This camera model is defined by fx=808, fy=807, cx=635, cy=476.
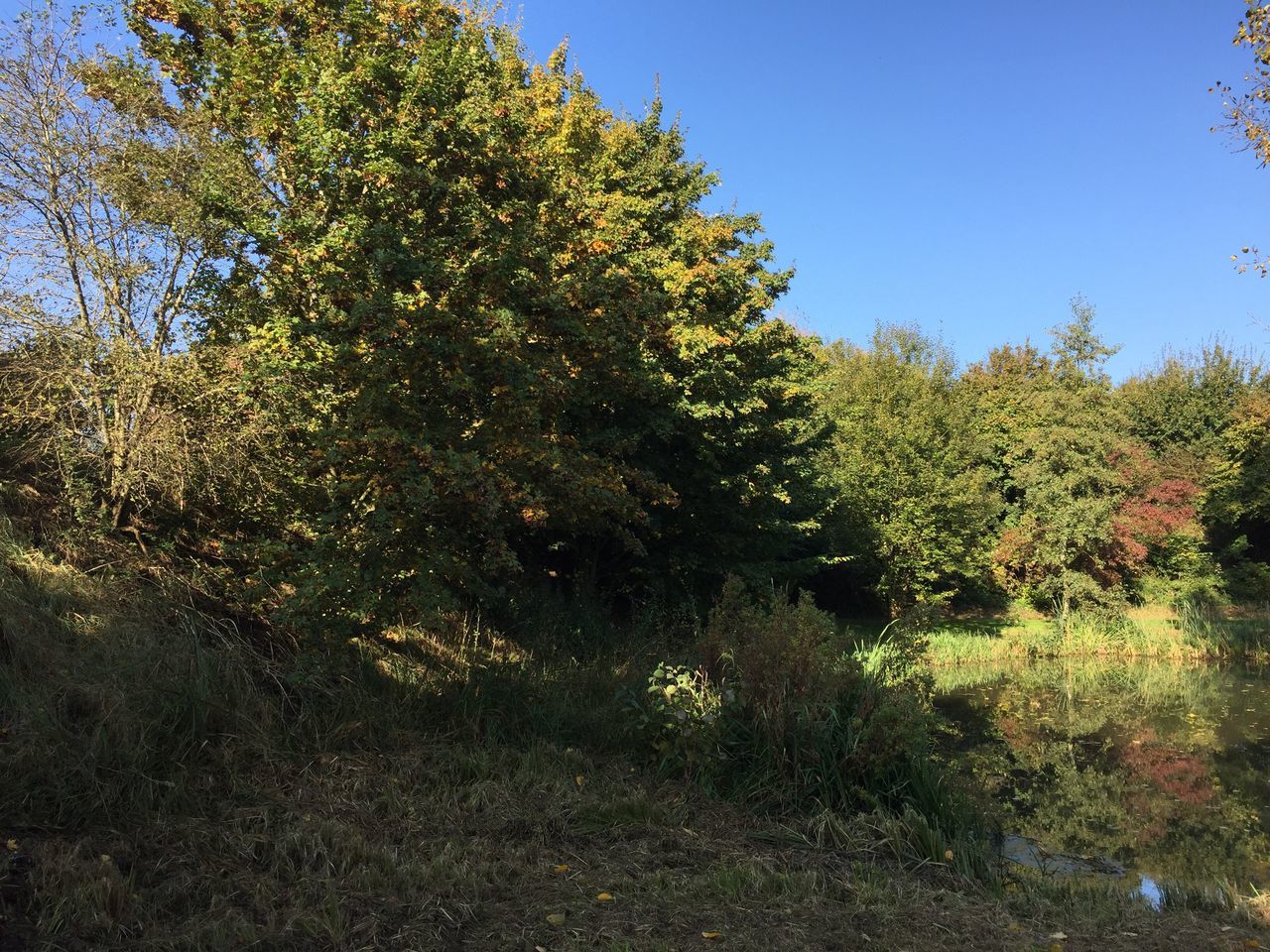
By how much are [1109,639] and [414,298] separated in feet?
77.0

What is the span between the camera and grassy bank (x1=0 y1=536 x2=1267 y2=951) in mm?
3887

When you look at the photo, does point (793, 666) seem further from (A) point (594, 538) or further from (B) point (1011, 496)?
(B) point (1011, 496)

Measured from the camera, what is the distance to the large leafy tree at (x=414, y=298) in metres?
6.92

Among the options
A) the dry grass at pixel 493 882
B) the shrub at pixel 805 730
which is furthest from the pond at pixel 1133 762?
the dry grass at pixel 493 882

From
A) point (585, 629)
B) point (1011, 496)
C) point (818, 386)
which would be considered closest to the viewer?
point (585, 629)

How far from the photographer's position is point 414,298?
728 cm

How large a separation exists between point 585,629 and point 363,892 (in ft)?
21.7

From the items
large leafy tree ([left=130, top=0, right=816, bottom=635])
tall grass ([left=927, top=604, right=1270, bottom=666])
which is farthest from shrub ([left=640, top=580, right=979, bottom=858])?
tall grass ([left=927, top=604, right=1270, bottom=666])

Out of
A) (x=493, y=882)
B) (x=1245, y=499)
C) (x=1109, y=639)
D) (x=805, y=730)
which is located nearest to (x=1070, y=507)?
(x=1109, y=639)

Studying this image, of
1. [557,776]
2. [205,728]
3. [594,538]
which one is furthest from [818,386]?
[205,728]

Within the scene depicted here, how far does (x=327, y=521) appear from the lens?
22.1 feet

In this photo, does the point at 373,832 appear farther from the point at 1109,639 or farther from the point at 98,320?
the point at 1109,639

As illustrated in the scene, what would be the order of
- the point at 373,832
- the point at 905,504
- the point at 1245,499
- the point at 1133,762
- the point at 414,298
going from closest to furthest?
the point at 373,832
the point at 414,298
the point at 1133,762
the point at 905,504
the point at 1245,499

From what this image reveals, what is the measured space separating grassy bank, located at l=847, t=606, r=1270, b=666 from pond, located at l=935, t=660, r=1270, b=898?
2026mm
